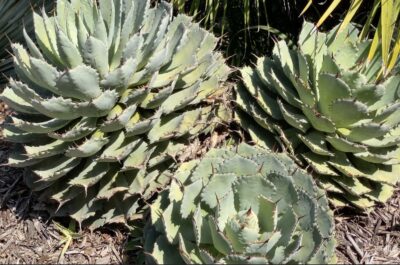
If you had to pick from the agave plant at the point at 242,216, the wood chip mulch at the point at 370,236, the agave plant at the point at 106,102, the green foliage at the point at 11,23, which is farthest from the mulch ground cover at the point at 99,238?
the green foliage at the point at 11,23

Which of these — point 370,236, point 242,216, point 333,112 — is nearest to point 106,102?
point 242,216

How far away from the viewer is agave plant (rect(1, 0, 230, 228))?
2.05 m

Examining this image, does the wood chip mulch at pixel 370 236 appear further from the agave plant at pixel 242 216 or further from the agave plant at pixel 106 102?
the agave plant at pixel 106 102

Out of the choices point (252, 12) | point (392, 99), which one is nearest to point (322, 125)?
point (392, 99)

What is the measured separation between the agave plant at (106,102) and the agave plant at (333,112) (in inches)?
10.1

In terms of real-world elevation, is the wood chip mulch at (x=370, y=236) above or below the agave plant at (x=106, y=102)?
below

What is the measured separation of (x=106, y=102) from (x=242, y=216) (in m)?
0.65

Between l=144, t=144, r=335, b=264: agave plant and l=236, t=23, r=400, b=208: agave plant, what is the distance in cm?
26

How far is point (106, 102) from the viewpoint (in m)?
2.05

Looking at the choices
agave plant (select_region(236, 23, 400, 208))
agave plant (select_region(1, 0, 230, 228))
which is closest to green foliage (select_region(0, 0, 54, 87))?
agave plant (select_region(1, 0, 230, 228))

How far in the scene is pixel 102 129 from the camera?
211 centimetres

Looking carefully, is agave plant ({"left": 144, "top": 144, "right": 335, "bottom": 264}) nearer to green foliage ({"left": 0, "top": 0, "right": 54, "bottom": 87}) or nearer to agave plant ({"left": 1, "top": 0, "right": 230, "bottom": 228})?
agave plant ({"left": 1, "top": 0, "right": 230, "bottom": 228})

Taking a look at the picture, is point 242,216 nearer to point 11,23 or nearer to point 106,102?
point 106,102

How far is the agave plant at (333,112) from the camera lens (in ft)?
7.08
